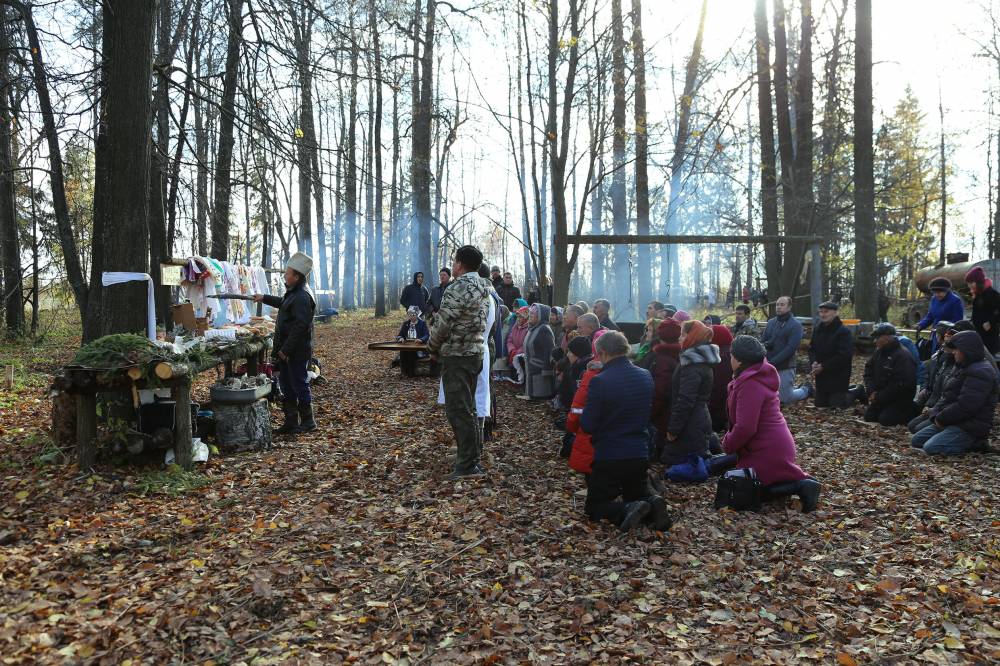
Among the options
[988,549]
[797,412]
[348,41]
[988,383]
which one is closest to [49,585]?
[988,549]

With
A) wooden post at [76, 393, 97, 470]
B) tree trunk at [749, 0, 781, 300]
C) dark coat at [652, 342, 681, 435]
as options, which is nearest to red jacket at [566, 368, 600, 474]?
dark coat at [652, 342, 681, 435]

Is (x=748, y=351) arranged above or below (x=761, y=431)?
above

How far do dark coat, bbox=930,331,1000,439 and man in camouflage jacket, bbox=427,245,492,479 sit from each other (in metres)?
4.93

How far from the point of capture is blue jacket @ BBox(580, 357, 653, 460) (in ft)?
16.4

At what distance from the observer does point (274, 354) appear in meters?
7.52

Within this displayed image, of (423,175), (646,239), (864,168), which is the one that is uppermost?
(423,175)

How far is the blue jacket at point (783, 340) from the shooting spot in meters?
10.1

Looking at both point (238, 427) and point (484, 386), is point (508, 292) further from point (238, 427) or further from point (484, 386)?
point (238, 427)

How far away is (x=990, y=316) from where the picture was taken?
9.40 m

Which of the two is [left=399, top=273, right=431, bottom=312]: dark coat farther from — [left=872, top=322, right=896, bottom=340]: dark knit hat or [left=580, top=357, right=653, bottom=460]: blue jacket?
[left=580, top=357, right=653, bottom=460]: blue jacket

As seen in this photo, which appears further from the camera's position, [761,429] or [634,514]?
[761,429]

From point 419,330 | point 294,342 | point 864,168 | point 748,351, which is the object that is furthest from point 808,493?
point 864,168

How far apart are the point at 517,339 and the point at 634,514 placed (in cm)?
634

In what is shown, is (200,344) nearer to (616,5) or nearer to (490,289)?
(490,289)
